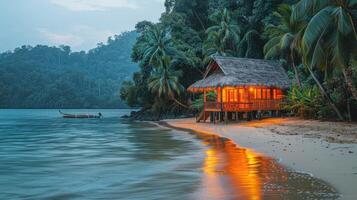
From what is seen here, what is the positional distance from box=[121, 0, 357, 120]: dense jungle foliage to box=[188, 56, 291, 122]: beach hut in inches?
54.6

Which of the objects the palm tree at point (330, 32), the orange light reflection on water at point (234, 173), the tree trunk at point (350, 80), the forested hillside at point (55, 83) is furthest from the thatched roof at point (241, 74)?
the forested hillside at point (55, 83)

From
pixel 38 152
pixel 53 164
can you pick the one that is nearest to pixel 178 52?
pixel 38 152

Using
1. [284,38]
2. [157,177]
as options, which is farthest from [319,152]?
[284,38]

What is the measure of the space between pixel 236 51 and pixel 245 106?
19.2 meters

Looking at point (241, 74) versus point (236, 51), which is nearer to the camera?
point (241, 74)

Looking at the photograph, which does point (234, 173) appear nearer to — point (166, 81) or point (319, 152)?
point (319, 152)

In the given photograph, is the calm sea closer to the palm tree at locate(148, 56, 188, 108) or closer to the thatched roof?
the thatched roof

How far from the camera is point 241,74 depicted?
102ft

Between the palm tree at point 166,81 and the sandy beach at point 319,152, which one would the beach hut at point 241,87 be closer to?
the sandy beach at point 319,152

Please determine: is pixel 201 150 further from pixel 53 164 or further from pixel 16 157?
pixel 16 157

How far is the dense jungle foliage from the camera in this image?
979 inches

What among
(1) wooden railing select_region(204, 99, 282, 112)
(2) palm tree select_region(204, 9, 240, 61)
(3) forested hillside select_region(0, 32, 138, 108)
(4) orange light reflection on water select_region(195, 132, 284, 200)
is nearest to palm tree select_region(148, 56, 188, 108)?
(2) palm tree select_region(204, 9, 240, 61)

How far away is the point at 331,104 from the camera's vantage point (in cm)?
2575

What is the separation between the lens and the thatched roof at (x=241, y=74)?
99.6ft
